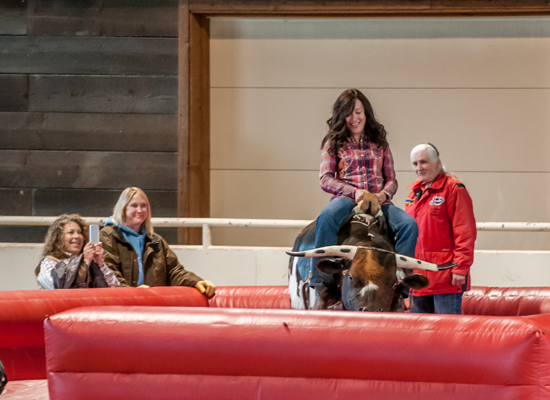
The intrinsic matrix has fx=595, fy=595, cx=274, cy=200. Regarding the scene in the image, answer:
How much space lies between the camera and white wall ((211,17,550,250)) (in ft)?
17.9

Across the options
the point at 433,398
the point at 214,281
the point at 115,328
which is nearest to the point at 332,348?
the point at 433,398

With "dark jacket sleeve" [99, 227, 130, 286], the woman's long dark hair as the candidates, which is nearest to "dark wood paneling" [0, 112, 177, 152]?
"dark jacket sleeve" [99, 227, 130, 286]

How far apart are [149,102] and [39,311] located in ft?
8.99

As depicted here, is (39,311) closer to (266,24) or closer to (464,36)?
(266,24)

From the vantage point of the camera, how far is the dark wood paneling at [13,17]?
5480 mm

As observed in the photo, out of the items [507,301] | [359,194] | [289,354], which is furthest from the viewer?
[507,301]

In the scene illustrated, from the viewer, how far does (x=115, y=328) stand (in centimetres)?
248

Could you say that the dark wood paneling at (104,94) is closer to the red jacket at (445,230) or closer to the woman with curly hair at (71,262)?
the woman with curly hair at (71,262)

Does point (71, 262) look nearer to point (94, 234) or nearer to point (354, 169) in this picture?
point (94, 234)

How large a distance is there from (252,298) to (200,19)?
271 centimetres

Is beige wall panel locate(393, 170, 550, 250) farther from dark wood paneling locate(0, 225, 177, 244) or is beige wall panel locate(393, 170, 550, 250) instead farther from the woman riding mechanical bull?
dark wood paneling locate(0, 225, 177, 244)

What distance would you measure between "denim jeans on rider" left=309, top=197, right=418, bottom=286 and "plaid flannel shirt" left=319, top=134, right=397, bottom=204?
0.09 metres

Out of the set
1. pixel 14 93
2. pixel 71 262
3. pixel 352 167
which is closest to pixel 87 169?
pixel 14 93

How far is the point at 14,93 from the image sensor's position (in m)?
5.54
